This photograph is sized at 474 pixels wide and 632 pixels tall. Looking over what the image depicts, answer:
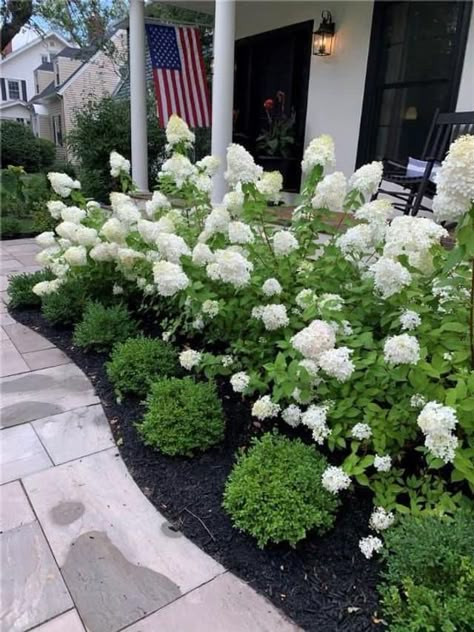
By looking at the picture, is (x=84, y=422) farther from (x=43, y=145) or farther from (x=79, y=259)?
(x=43, y=145)

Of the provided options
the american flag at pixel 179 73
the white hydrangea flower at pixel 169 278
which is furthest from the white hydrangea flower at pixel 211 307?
the american flag at pixel 179 73

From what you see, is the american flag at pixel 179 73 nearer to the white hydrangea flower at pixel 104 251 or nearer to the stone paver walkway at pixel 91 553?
the white hydrangea flower at pixel 104 251

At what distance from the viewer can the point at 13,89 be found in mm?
24016

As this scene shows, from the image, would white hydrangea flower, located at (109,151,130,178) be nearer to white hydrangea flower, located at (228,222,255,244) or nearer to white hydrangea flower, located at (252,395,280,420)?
white hydrangea flower, located at (228,222,255,244)

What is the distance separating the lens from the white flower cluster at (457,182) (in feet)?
3.56

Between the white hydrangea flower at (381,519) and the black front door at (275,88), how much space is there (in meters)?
5.05

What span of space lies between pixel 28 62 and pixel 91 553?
2845cm

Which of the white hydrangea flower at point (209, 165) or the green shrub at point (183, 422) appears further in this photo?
the white hydrangea flower at point (209, 165)

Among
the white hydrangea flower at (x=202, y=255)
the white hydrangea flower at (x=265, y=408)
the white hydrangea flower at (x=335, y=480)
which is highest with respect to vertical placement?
the white hydrangea flower at (x=202, y=255)

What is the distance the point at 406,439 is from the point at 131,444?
1.11 m

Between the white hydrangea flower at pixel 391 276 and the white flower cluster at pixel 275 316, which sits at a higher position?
the white hydrangea flower at pixel 391 276

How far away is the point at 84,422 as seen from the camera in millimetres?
2146

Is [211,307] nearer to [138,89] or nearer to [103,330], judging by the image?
[103,330]

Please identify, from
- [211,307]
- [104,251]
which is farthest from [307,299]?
[104,251]
